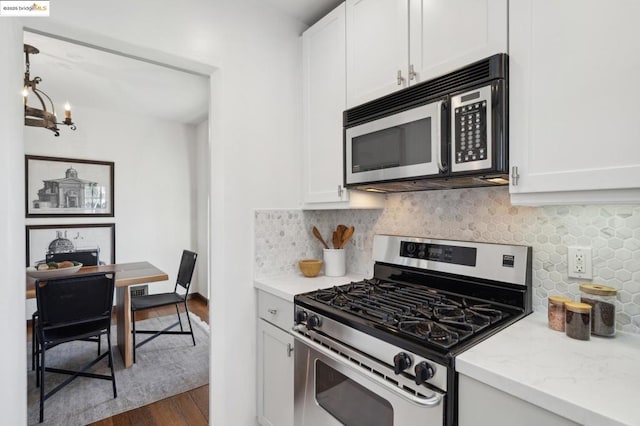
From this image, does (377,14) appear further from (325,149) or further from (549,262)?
(549,262)

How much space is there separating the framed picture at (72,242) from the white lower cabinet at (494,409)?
382 centimetres

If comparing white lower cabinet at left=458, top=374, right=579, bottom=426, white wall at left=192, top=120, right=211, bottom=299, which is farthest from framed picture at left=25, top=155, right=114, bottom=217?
white lower cabinet at left=458, top=374, right=579, bottom=426

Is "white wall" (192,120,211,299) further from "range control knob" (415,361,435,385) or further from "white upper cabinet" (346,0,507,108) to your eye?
"range control knob" (415,361,435,385)

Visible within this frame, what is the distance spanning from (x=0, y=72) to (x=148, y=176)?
3415mm

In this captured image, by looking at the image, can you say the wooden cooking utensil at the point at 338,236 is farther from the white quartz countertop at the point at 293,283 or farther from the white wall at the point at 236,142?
the white wall at the point at 236,142

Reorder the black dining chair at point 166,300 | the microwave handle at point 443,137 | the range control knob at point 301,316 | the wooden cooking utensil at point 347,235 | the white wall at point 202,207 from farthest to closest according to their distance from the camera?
the white wall at point 202,207
the black dining chair at point 166,300
the wooden cooking utensil at point 347,235
the range control knob at point 301,316
the microwave handle at point 443,137

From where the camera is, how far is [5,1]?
1.26 m

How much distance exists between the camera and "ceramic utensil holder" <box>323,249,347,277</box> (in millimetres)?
1987

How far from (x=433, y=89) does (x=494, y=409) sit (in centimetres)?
111

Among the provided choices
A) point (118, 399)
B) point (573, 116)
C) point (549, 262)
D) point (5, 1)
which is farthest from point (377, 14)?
point (118, 399)

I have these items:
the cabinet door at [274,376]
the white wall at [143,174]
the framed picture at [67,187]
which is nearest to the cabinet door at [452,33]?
the cabinet door at [274,376]

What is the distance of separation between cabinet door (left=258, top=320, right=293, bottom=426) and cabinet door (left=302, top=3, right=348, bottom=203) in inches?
31.6

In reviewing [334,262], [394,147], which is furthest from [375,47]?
[334,262]

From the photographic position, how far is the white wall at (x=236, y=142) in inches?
66.2
